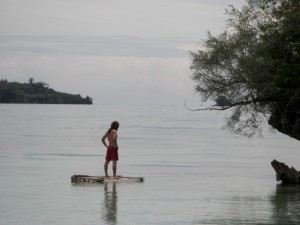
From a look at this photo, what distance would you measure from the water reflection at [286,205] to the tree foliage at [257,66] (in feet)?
7.67

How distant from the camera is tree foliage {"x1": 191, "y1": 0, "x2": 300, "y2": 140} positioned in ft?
98.7

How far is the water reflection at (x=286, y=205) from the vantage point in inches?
813

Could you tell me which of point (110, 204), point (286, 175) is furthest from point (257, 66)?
point (110, 204)

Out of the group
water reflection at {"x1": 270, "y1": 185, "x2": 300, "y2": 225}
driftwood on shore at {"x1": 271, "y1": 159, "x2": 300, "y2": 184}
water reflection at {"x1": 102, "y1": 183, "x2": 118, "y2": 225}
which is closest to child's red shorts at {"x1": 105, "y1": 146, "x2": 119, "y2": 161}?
water reflection at {"x1": 102, "y1": 183, "x2": 118, "y2": 225}

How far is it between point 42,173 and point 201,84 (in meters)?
6.77

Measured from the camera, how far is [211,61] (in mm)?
33562

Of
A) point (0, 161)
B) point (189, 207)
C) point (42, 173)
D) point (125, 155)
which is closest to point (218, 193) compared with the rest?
point (189, 207)

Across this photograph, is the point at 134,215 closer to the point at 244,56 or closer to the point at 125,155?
the point at 244,56

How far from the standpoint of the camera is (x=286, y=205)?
936 inches

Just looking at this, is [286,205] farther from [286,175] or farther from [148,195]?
[286,175]

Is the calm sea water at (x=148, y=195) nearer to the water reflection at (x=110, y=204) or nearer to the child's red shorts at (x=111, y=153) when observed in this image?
the water reflection at (x=110, y=204)

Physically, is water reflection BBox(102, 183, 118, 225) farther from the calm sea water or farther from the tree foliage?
the tree foliage

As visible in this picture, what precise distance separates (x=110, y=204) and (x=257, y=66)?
10.6 m

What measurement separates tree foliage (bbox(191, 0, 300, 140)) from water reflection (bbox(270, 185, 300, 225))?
2.34 m
